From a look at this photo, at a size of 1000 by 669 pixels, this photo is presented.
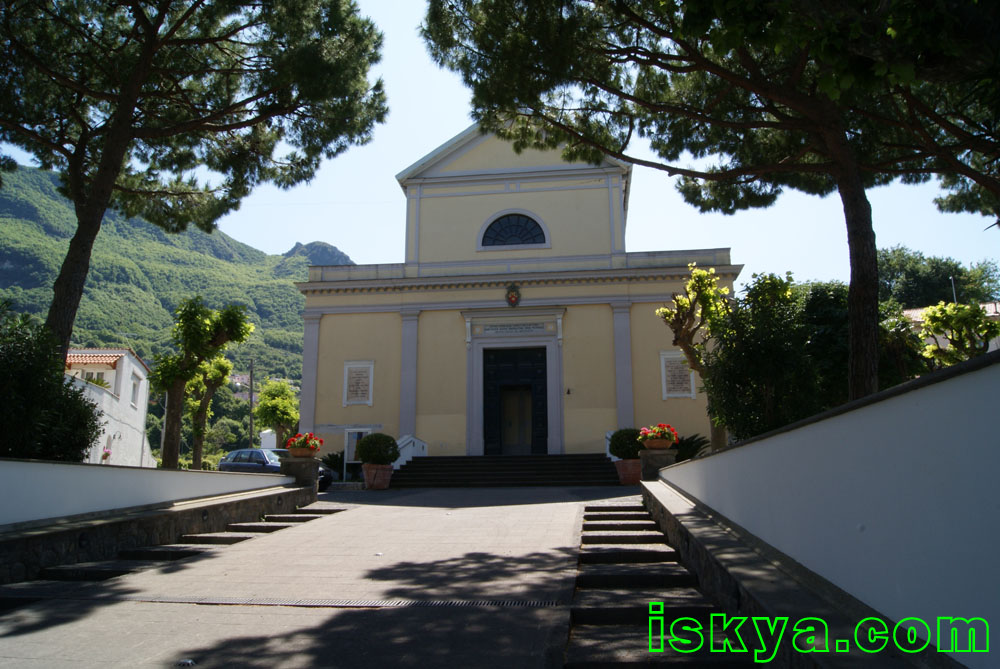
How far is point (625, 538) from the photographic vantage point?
7.62 m

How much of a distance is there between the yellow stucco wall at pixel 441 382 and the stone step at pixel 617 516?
11.2 m

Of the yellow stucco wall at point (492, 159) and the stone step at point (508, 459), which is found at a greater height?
the yellow stucco wall at point (492, 159)

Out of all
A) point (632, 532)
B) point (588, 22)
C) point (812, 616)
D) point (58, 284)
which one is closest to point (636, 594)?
point (812, 616)

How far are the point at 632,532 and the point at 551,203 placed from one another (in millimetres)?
16040

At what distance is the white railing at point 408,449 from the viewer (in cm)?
1925

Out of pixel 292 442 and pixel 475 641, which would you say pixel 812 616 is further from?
pixel 292 442

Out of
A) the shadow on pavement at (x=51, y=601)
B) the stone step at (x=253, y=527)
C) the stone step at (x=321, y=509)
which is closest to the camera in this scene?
the shadow on pavement at (x=51, y=601)

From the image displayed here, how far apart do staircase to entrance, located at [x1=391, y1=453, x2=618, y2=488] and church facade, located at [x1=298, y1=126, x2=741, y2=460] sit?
144 cm

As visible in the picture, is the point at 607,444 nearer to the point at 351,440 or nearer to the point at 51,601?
the point at 351,440

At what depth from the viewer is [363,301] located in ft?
73.4

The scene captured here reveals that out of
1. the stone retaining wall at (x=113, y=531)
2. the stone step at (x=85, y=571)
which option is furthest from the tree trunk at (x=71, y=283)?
the stone step at (x=85, y=571)

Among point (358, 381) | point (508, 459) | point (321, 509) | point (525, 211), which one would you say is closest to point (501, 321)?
point (525, 211)

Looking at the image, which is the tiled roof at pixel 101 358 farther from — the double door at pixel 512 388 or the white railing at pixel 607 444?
the white railing at pixel 607 444

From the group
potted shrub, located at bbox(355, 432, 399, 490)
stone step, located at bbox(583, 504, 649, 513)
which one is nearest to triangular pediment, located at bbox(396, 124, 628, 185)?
potted shrub, located at bbox(355, 432, 399, 490)
